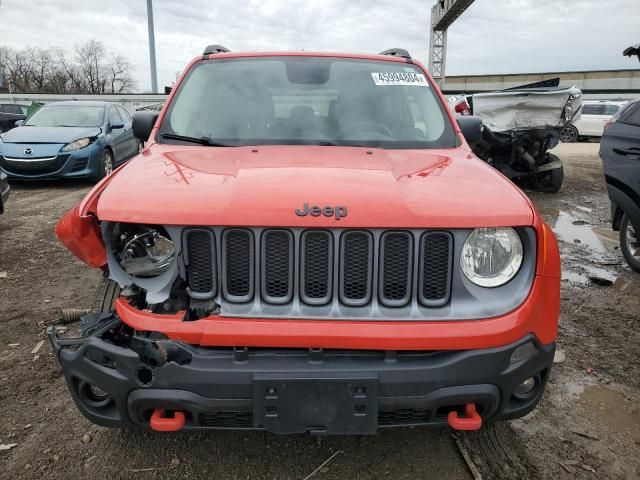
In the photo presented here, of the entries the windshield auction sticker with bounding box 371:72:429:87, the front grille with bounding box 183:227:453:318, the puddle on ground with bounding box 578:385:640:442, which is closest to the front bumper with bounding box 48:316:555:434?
the front grille with bounding box 183:227:453:318

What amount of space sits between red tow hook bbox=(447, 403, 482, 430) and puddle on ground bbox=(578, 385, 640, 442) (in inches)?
46.7

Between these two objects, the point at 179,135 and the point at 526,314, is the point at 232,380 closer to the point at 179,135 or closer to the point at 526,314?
the point at 526,314

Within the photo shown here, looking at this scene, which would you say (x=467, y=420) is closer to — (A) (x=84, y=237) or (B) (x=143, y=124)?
(A) (x=84, y=237)

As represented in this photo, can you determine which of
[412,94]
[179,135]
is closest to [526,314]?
[412,94]

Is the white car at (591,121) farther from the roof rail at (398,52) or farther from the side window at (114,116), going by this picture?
the roof rail at (398,52)

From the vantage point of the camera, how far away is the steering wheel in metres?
3.09

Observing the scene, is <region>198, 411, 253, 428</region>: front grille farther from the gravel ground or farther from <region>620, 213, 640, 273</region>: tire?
<region>620, 213, 640, 273</region>: tire

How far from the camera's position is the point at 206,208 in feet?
6.29

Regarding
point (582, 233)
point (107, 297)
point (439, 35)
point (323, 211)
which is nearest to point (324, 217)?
point (323, 211)

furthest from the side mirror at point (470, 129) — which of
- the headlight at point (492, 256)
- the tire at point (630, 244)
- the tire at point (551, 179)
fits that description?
the tire at point (551, 179)

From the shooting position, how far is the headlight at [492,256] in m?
2.01

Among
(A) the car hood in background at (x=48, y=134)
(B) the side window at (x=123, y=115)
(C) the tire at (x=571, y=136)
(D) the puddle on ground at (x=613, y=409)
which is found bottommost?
(C) the tire at (x=571, y=136)

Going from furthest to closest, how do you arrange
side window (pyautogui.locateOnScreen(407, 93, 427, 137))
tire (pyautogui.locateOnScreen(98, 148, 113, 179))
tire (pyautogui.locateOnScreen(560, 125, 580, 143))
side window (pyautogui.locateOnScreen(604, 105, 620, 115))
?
1. tire (pyautogui.locateOnScreen(560, 125, 580, 143))
2. side window (pyautogui.locateOnScreen(604, 105, 620, 115))
3. tire (pyautogui.locateOnScreen(98, 148, 113, 179))
4. side window (pyautogui.locateOnScreen(407, 93, 427, 137))

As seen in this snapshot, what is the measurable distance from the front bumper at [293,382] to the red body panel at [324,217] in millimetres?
56
